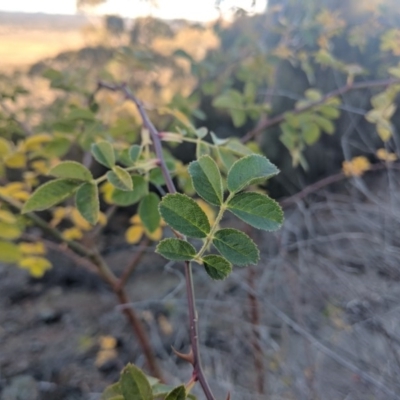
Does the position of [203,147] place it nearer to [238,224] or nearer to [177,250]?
[177,250]

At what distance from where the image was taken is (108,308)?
84.7 inches

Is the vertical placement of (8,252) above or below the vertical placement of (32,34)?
below

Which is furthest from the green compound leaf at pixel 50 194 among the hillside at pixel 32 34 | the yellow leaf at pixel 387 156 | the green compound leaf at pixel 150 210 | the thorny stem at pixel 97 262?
the hillside at pixel 32 34

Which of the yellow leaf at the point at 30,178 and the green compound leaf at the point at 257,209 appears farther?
the yellow leaf at the point at 30,178

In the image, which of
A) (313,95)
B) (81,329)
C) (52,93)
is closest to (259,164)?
(313,95)

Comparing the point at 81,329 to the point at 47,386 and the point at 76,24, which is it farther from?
the point at 76,24

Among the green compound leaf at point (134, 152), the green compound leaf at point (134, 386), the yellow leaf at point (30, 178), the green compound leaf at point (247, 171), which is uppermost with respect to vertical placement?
the green compound leaf at point (247, 171)

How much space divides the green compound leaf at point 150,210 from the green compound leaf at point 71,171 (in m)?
0.11

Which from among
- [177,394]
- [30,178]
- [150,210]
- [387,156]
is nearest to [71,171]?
[150,210]

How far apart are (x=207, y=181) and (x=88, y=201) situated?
0.18 m

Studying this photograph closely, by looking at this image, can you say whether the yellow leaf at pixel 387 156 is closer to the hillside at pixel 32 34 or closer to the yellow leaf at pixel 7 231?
the yellow leaf at pixel 7 231

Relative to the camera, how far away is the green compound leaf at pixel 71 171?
1.49 ft

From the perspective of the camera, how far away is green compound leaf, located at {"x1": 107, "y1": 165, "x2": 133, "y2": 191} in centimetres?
42

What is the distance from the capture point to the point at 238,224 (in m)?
2.30
